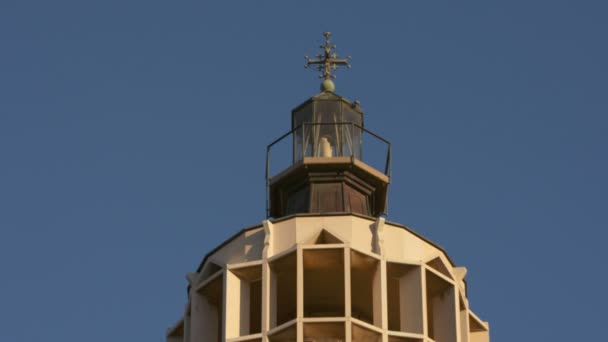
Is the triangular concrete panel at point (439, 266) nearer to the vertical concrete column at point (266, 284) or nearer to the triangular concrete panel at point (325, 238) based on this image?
the triangular concrete panel at point (325, 238)

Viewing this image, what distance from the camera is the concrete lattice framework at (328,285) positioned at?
202 ft

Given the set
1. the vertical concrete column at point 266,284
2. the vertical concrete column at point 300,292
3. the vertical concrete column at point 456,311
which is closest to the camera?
the vertical concrete column at point 300,292

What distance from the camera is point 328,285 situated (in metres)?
63.3

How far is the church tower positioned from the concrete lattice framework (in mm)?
26

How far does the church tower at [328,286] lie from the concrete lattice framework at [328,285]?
3 cm

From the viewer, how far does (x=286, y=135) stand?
68312mm

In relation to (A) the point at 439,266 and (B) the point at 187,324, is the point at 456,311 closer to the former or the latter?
(A) the point at 439,266

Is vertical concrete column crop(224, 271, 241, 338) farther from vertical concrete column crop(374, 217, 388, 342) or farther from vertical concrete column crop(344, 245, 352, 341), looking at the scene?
vertical concrete column crop(374, 217, 388, 342)

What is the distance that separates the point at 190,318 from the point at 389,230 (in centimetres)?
577

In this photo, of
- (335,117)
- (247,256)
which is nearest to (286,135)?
(335,117)

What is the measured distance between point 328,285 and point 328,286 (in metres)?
0.04

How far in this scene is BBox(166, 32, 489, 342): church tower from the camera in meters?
61.2

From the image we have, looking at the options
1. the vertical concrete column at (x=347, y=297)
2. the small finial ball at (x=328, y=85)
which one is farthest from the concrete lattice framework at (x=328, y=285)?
the small finial ball at (x=328, y=85)

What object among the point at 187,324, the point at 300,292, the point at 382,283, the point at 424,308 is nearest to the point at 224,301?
the point at 300,292
